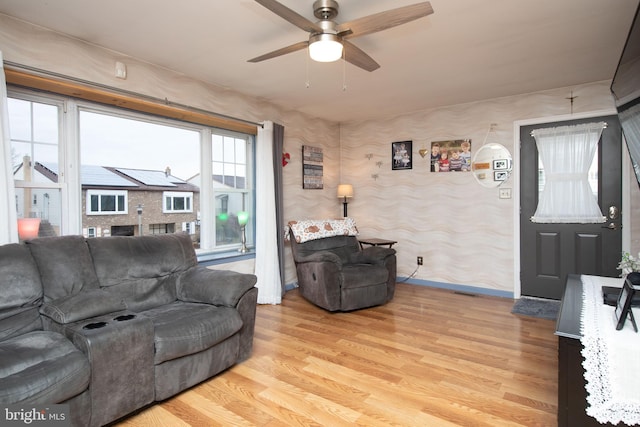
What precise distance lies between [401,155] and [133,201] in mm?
3445

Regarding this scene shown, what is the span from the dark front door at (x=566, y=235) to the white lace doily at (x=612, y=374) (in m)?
2.80

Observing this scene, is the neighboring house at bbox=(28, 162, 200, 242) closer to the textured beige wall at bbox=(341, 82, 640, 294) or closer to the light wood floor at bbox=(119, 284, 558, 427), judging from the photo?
the light wood floor at bbox=(119, 284, 558, 427)

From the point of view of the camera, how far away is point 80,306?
2.01 m

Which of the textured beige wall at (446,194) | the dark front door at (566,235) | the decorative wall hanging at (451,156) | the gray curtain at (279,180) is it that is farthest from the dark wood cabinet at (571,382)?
the decorative wall hanging at (451,156)

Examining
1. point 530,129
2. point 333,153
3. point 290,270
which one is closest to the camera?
point 530,129

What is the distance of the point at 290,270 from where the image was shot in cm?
472

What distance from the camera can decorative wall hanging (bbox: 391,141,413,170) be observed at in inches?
194

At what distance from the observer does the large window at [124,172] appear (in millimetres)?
2639

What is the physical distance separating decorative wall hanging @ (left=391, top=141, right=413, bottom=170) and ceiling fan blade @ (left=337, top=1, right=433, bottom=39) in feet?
10.1

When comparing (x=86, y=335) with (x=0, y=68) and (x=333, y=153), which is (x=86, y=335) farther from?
(x=333, y=153)

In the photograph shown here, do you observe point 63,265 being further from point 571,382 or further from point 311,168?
point 311,168

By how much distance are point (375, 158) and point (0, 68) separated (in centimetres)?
416

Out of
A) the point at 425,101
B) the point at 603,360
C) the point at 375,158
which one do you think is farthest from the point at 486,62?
the point at 603,360

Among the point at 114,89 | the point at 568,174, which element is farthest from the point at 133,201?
the point at 568,174
